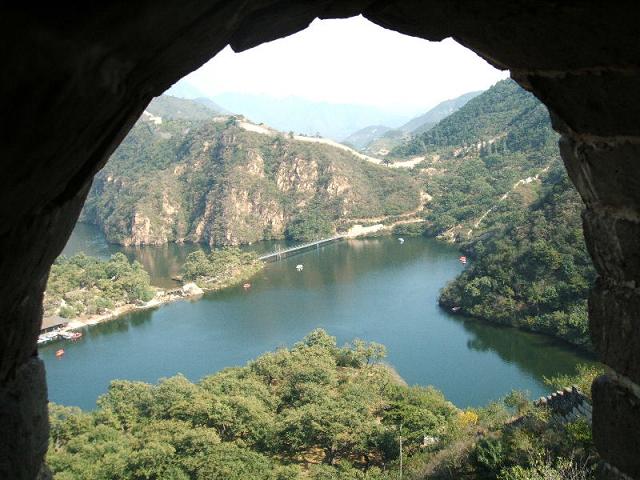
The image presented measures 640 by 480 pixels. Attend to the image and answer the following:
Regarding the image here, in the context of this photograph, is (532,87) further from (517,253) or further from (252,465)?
(517,253)

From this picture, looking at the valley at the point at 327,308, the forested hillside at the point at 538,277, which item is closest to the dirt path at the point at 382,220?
the valley at the point at 327,308

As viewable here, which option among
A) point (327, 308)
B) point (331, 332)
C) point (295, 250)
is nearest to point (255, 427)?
point (331, 332)

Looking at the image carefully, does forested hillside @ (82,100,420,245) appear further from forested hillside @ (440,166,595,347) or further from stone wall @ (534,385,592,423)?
stone wall @ (534,385,592,423)

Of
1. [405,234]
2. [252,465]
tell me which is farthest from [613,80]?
[405,234]

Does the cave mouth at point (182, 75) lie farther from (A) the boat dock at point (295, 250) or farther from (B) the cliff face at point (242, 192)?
(B) the cliff face at point (242, 192)

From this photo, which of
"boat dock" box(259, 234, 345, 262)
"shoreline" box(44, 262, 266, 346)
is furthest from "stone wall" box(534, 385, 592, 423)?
"boat dock" box(259, 234, 345, 262)

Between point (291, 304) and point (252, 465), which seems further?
point (291, 304)

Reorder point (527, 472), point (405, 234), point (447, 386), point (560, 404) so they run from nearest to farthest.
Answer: point (527, 472), point (560, 404), point (447, 386), point (405, 234)
